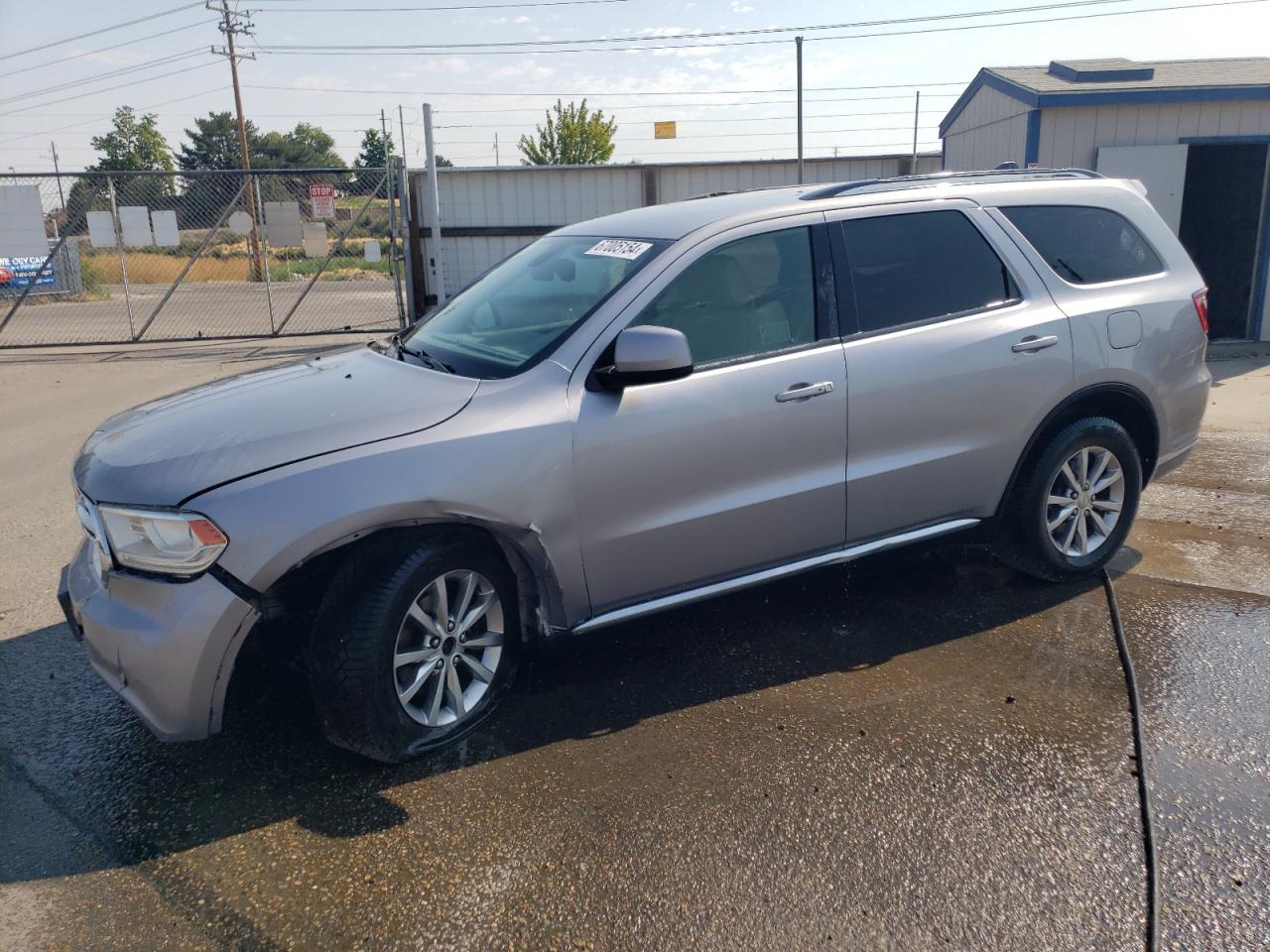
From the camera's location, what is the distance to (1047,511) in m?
4.79

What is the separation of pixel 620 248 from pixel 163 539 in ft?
6.84

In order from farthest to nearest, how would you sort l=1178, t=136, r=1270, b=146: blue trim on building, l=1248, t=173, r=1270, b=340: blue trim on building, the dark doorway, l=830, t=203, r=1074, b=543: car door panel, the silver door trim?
the dark doorway
l=1248, t=173, r=1270, b=340: blue trim on building
l=1178, t=136, r=1270, b=146: blue trim on building
l=830, t=203, r=1074, b=543: car door panel
the silver door trim

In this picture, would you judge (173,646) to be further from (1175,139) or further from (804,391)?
(1175,139)

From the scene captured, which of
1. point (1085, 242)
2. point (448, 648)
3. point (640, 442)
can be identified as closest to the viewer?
point (448, 648)

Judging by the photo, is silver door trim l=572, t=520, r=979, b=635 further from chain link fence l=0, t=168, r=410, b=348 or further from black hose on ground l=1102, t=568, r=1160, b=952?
chain link fence l=0, t=168, r=410, b=348

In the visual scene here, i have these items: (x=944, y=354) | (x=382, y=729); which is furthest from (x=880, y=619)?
(x=382, y=729)

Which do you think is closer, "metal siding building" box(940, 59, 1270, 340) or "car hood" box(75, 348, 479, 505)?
"car hood" box(75, 348, 479, 505)

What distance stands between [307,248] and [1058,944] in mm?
15630

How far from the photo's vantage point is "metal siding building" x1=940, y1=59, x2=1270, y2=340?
11.4m

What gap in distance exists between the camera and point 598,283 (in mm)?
4039

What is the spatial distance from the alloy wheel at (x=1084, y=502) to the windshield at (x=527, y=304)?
7.44ft

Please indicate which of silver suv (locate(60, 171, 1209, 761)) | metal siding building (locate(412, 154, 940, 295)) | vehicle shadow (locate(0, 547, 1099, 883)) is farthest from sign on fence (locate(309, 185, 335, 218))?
vehicle shadow (locate(0, 547, 1099, 883))

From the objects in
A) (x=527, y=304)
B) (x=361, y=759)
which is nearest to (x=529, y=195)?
(x=527, y=304)

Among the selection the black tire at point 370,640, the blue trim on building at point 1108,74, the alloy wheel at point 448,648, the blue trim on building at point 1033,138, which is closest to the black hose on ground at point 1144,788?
the alloy wheel at point 448,648
